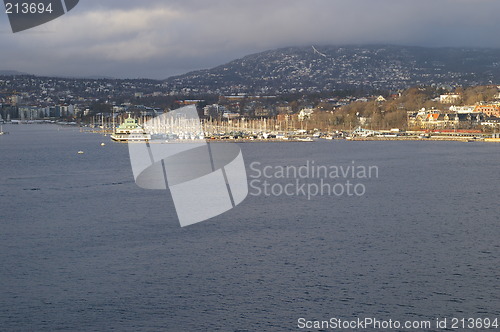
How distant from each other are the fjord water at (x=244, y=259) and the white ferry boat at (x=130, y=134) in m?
12.3

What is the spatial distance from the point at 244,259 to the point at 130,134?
1828 centimetres

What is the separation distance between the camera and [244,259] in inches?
238

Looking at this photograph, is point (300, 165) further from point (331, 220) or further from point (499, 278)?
point (499, 278)

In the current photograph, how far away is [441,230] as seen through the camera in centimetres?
727

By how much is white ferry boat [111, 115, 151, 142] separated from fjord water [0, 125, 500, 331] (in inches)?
486

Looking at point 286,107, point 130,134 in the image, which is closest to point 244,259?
point 130,134

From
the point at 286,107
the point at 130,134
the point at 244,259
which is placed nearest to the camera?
the point at 244,259

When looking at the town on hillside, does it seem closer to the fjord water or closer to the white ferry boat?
the white ferry boat

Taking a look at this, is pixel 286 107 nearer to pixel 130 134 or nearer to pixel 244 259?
pixel 130 134

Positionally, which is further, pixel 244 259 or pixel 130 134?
pixel 130 134

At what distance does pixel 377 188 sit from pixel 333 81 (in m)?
54.4

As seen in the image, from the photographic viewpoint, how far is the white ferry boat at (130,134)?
2272 cm

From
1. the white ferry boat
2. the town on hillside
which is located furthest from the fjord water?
the town on hillside

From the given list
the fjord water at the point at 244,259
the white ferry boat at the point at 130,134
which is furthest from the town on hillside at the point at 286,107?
the fjord water at the point at 244,259
